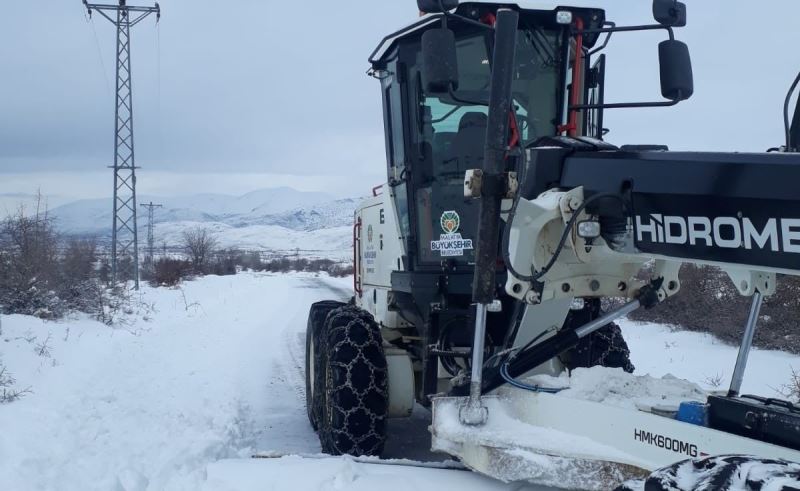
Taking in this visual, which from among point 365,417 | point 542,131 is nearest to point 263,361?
point 365,417

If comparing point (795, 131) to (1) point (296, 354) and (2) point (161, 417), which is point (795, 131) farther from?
(1) point (296, 354)

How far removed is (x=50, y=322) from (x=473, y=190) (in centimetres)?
1007

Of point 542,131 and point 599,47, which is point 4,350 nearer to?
point 542,131

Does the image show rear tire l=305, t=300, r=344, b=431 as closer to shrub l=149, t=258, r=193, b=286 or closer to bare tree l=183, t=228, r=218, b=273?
shrub l=149, t=258, r=193, b=286

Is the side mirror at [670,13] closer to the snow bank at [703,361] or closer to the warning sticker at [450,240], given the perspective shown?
the warning sticker at [450,240]

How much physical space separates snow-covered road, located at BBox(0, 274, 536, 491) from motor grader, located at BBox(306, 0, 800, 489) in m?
0.46

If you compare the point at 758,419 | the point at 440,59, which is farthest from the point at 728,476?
the point at 440,59

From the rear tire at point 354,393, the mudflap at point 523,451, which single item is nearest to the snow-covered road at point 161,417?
the mudflap at point 523,451

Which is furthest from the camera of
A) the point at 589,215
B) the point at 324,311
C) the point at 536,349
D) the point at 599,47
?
the point at 324,311

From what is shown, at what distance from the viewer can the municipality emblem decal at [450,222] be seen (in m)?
4.81

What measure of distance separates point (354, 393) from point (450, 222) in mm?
1304

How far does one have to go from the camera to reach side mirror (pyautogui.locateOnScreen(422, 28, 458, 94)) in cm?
290

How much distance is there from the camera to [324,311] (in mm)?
6473

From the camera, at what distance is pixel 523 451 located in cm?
293
